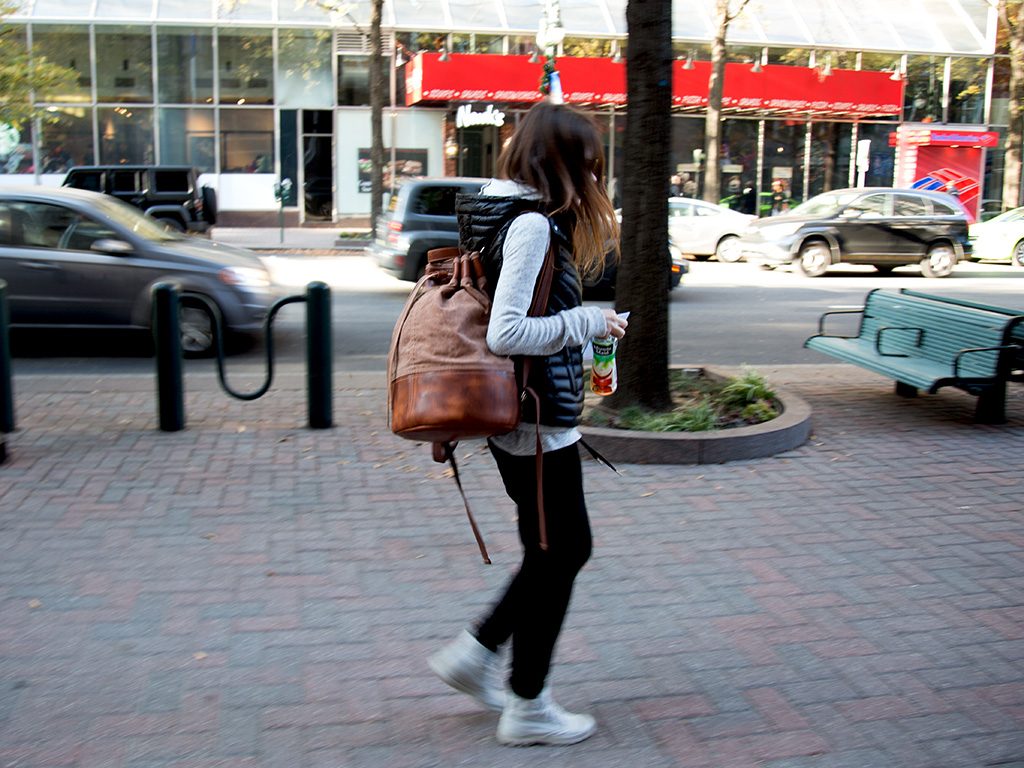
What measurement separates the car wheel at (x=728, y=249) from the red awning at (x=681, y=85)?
8.10 meters

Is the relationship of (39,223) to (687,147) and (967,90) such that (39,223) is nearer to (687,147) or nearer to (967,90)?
(687,147)

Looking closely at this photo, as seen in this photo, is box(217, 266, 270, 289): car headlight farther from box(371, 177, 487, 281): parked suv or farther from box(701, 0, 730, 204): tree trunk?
box(701, 0, 730, 204): tree trunk

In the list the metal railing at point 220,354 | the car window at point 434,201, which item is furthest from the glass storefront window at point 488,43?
the metal railing at point 220,354

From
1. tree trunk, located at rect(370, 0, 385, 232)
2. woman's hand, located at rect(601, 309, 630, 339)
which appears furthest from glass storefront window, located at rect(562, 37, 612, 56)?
woman's hand, located at rect(601, 309, 630, 339)

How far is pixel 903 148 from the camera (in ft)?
110

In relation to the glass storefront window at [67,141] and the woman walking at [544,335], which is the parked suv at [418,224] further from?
the glass storefront window at [67,141]

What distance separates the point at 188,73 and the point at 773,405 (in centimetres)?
2679

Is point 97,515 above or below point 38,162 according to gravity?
below

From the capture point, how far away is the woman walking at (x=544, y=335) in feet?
9.48

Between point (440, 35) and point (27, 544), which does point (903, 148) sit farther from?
point (27, 544)

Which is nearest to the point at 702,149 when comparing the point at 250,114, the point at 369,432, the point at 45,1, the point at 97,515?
the point at 250,114

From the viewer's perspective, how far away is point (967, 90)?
34.7m

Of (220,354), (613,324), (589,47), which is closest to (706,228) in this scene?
(589,47)

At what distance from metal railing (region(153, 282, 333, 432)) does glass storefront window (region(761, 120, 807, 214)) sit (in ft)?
91.8
